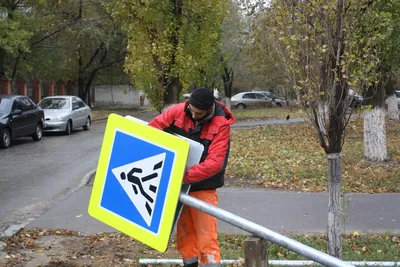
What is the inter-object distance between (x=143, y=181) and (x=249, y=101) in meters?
44.9

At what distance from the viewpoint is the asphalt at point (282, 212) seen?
7.37m

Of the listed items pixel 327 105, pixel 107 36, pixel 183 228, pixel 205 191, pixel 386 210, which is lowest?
pixel 386 210

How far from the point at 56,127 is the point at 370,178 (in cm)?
1403

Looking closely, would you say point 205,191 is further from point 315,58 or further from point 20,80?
point 20,80

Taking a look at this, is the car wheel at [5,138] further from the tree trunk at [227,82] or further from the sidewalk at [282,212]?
the tree trunk at [227,82]

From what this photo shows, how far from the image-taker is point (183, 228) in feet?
15.4

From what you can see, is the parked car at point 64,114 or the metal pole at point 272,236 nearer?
the metal pole at point 272,236

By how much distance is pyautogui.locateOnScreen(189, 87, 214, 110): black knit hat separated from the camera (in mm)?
4363

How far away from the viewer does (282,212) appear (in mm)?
8234

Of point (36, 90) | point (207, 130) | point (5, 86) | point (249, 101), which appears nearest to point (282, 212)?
point (207, 130)

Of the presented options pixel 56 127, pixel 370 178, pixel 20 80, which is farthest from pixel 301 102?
pixel 20 80

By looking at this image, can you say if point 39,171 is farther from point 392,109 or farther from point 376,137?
point 392,109

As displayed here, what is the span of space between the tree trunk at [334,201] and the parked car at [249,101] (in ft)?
139

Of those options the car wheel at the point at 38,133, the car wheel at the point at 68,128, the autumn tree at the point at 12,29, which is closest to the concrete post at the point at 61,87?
the autumn tree at the point at 12,29
